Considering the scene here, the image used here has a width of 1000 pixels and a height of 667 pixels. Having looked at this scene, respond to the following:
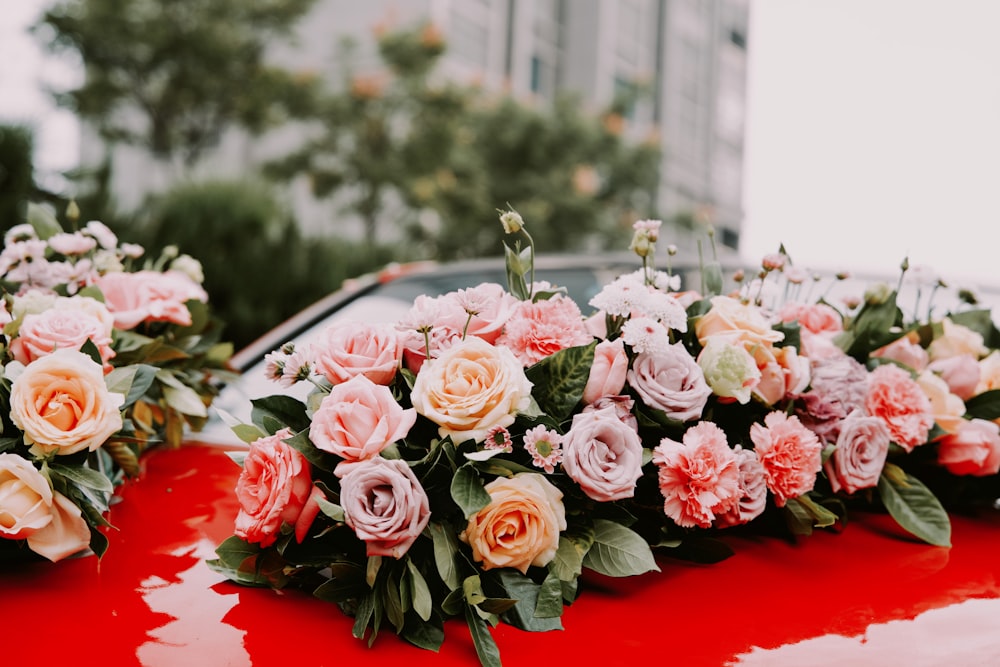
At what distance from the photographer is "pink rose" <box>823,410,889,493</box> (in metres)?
1.44

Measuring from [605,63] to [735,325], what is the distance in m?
19.6

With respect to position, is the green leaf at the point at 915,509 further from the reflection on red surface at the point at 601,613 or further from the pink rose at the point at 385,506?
the pink rose at the point at 385,506

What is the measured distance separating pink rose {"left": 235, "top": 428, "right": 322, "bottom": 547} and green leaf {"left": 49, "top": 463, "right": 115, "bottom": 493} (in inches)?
8.9

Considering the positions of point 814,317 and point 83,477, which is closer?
point 83,477

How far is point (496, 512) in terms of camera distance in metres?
1.11

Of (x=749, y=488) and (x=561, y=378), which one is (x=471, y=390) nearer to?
(x=561, y=378)

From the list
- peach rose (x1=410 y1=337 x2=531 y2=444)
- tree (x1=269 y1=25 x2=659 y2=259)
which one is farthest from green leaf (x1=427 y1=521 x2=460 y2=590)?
tree (x1=269 y1=25 x2=659 y2=259)

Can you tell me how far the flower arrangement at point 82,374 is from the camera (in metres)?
1.21

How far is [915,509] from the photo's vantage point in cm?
151

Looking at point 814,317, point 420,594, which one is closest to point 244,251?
point 814,317

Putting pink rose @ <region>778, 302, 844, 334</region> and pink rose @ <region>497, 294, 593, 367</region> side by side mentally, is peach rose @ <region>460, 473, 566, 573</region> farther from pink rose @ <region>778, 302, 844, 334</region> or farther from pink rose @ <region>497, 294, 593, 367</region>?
pink rose @ <region>778, 302, 844, 334</region>

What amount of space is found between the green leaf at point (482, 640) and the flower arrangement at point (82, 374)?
561 mm

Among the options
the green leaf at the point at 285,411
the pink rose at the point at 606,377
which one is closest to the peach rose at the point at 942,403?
the pink rose at the point at 606,377

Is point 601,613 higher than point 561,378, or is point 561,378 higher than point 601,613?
point 561,378
